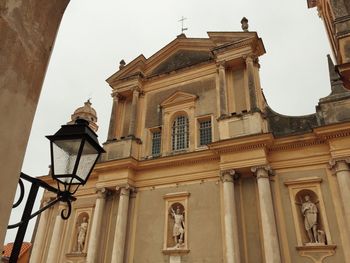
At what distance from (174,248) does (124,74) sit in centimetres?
1035

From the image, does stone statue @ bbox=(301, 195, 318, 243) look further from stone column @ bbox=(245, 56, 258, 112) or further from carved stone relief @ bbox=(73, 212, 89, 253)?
carved stone relief @ bbox=(73, 212, 89, 253)

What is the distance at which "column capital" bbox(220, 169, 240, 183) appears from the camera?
12.3 metres

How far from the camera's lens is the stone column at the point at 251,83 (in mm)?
13655

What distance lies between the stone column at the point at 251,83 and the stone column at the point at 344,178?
12.5 ft

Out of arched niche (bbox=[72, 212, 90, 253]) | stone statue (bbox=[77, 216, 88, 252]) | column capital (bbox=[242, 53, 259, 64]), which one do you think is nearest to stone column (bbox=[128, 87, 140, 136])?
arched niche (bbox=[72, 212, 90, 253])

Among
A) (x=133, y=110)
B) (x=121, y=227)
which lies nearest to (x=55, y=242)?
(x=121, y=227)

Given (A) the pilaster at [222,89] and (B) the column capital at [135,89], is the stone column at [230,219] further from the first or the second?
(B) the column capital at [135,89]

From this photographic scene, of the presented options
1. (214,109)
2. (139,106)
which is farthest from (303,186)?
(139,106)

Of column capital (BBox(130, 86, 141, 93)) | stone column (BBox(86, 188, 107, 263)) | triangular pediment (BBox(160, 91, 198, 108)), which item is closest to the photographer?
stone column (BBox(86, 188, 107, 263))

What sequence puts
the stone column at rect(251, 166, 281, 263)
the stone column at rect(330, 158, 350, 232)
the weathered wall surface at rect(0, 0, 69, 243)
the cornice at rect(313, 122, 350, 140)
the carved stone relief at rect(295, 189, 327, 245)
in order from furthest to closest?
the cornice at rect(313, 122, 350, 140) < the carved stone relief at rect(295, 189, 327, 245) < the stone column at rect(251, 166, 281, 263) < the stone column at rect(330, 158, 350, 232) < the weathered wall surface at rect(0, 0, 69, 243)

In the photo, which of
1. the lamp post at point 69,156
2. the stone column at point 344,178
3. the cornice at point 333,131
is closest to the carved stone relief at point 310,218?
the stone column at point 344,178

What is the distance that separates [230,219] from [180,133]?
546 centimetres

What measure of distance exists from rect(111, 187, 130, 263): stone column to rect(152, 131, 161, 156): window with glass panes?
8.06 feet

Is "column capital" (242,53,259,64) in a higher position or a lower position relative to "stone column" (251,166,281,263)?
higher
